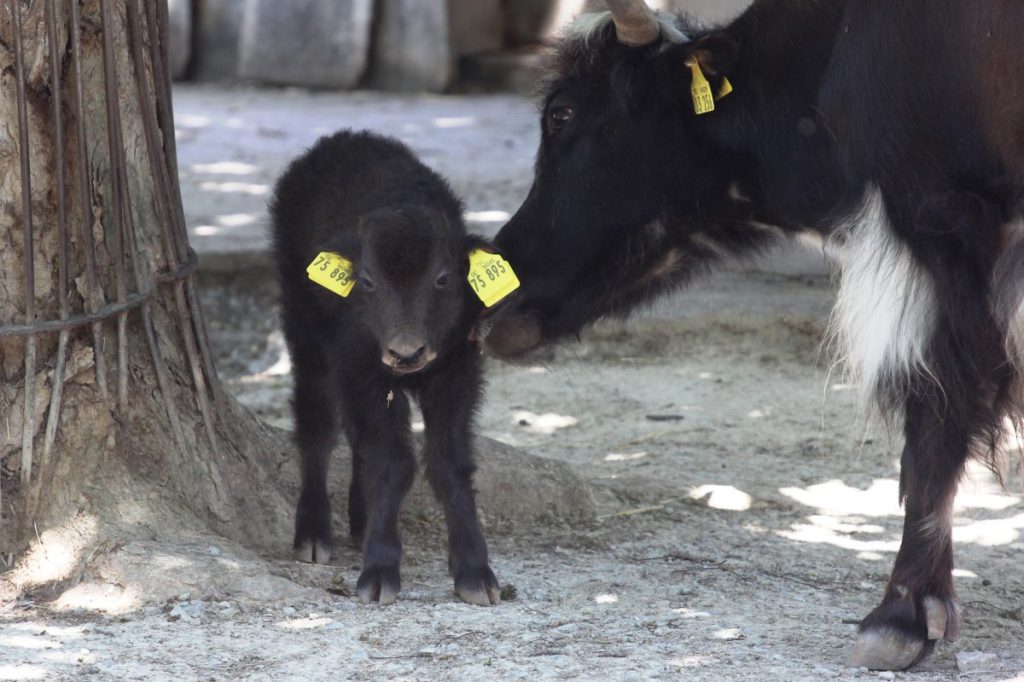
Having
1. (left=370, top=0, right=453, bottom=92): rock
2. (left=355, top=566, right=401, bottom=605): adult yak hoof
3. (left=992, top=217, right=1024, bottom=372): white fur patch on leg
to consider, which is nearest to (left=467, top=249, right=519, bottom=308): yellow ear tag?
(left=355, top=566, right=401, bottom=605): adult yak hoof

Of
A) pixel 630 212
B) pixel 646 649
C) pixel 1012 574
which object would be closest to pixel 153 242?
pixel 630 212

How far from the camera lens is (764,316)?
298 inches

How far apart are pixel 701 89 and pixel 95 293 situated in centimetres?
199

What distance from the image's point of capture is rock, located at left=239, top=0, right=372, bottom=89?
14.5m

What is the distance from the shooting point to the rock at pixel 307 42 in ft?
47.7

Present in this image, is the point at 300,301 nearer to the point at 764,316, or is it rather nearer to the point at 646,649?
the point at 646,649

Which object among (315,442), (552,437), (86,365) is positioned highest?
(86,365)

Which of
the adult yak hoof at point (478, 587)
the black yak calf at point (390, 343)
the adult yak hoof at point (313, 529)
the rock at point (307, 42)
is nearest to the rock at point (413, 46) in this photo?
the rock at point (307, 42)

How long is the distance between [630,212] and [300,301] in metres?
1.18

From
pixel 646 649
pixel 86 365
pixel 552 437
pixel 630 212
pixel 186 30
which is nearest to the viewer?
pixel 646 649

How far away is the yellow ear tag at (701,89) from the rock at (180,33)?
10.8 meters

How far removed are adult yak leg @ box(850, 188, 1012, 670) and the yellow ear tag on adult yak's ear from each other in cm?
95

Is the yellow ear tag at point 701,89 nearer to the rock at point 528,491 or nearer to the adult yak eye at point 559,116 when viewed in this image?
the adult yak eye at point 559,116

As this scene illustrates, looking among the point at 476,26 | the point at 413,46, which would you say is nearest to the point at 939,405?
the point at 413,46
